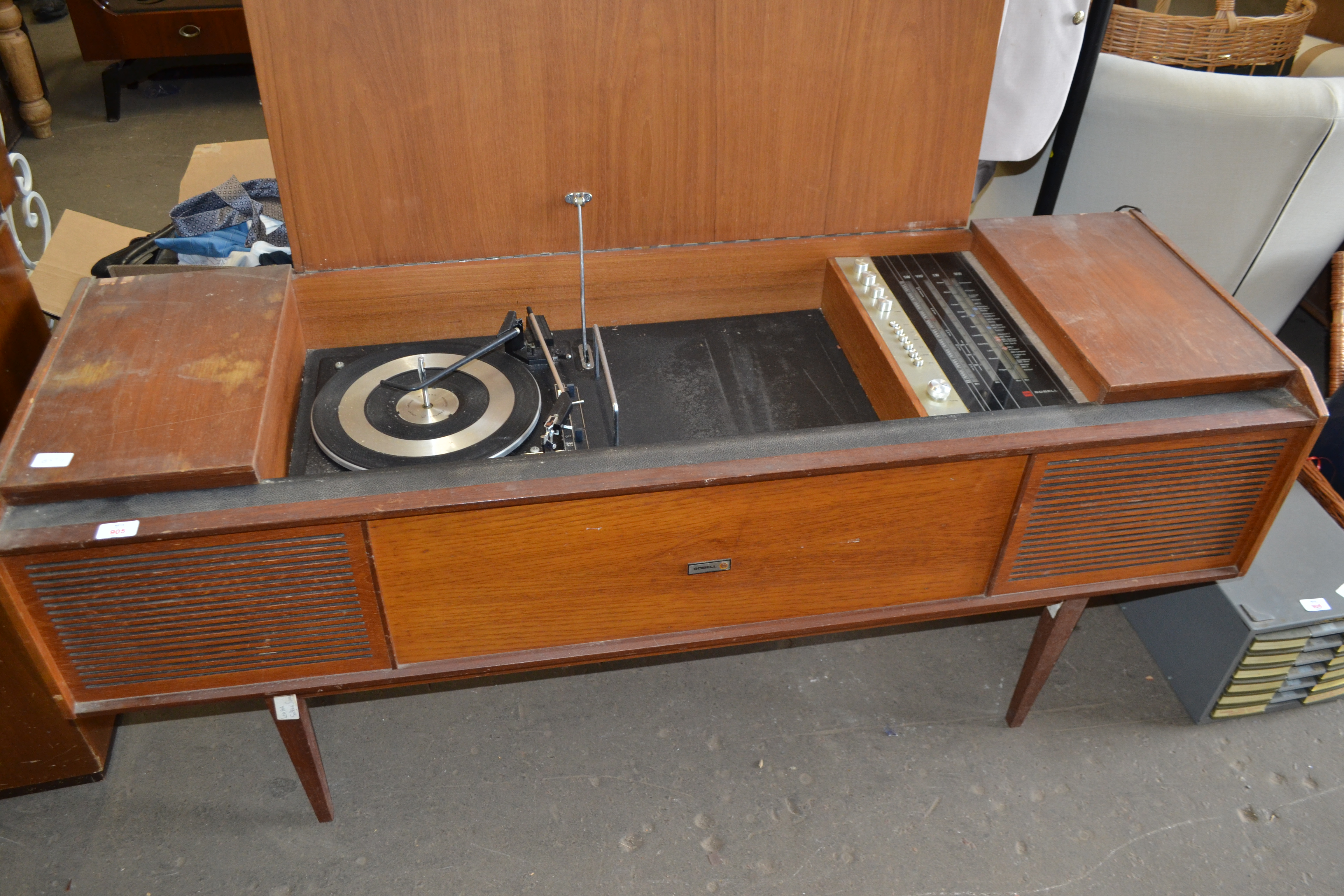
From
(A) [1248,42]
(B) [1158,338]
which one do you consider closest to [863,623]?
(B) [1158,338]

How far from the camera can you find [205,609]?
1.29 metres

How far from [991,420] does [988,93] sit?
630 millimetres

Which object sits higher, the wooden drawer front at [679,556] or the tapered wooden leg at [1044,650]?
the wooden drawer front at [679,556]

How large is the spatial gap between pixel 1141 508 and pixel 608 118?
3.32 feet

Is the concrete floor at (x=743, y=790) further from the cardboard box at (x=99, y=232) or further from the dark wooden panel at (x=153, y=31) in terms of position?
the dark wooden panel at (x=153, y=31)

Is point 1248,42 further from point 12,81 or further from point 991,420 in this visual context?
point 12,81

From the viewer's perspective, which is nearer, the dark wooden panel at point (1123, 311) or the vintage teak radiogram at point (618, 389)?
the vintage teak radiogram at point (618, 389)

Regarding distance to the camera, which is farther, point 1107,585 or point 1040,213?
point 1040,213

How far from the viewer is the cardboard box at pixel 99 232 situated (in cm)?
231

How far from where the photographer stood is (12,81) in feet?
12.3

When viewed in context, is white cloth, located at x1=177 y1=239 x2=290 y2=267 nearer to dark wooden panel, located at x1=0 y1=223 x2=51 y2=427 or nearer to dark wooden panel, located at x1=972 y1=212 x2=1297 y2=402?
dark wooden panel, located at x1=0 y1=223 x2=51 y2=427

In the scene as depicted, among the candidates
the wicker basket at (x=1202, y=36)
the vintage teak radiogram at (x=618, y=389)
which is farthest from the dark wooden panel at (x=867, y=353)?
the wicker basket at (x=1202, y=36)

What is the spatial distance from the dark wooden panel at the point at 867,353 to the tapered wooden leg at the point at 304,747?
96 cm

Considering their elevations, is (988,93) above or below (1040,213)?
above
